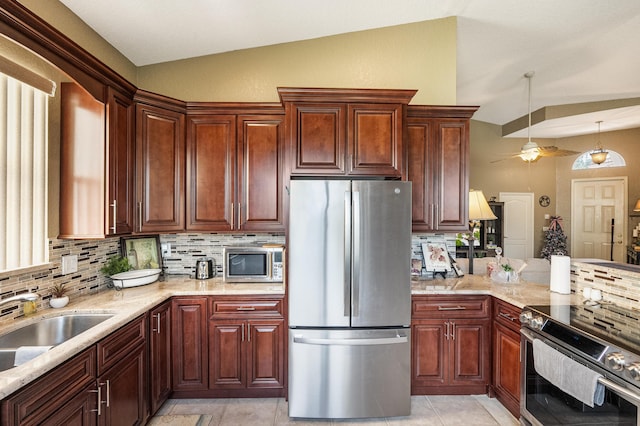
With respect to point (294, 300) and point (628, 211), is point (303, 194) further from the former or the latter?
point (628, 211)

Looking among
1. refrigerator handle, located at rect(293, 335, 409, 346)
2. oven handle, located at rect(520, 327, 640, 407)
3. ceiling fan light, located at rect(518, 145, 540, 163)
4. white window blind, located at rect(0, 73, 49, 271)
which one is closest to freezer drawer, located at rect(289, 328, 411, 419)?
refrigerator handle, located at rect(293, 335, 409, 346)

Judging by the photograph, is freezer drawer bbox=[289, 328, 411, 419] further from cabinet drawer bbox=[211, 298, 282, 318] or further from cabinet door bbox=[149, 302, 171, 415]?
cabinet door bbox=[149, 302, 171, 415]

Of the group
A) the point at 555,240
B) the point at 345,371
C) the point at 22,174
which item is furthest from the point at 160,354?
the point at 555,240

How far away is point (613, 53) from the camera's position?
3.92 meters

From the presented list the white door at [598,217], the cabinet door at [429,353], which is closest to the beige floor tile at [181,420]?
the cabinet door at [429,353]

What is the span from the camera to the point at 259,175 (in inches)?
110

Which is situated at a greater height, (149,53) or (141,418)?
(149,53)

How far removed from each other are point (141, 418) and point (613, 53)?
6.06m

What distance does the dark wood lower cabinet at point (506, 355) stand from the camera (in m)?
2.28

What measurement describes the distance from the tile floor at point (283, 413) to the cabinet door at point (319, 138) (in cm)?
185

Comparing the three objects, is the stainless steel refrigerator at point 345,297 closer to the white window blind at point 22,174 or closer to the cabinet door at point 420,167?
the cabinet door at point 420,167

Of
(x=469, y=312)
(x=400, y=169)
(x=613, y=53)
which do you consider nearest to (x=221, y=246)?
(x=400, y=169)

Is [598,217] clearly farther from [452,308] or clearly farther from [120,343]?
[120,343]

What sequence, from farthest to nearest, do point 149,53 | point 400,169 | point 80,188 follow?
point 149,53
point 400,169
point 80,188
